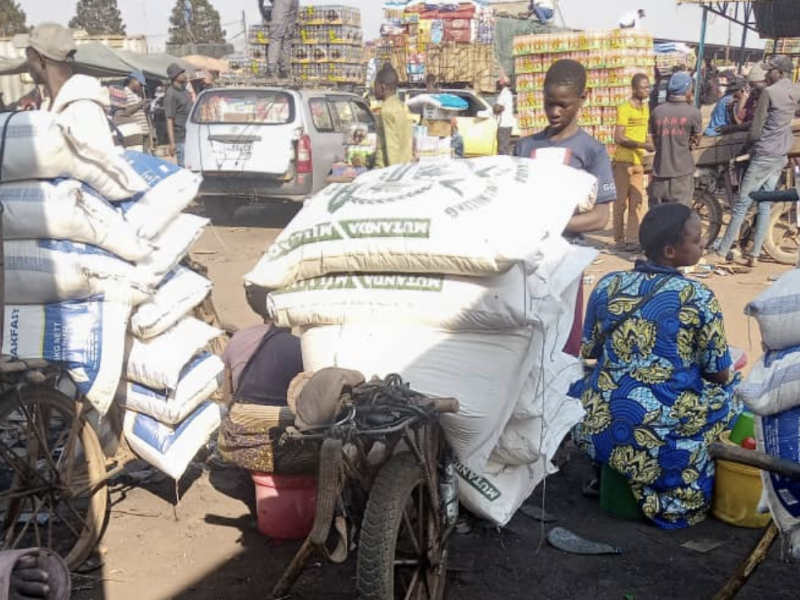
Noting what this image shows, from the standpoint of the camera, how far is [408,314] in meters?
2.94

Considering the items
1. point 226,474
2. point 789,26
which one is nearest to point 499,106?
point 789,26

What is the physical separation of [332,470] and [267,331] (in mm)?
1437

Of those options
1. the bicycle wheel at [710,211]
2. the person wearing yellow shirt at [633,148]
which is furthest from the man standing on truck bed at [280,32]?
the bicycle wheel at [710,211]

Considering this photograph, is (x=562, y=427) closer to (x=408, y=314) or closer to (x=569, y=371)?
(x=569, y=371)

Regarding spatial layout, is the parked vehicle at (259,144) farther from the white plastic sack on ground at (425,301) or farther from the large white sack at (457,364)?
the large white sack at (457,364)

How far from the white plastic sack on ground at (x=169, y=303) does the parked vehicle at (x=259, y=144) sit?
621 centimetres

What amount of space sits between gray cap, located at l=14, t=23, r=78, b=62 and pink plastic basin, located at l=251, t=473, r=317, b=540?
2.19 m

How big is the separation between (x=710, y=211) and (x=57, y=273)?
7169 millimetres

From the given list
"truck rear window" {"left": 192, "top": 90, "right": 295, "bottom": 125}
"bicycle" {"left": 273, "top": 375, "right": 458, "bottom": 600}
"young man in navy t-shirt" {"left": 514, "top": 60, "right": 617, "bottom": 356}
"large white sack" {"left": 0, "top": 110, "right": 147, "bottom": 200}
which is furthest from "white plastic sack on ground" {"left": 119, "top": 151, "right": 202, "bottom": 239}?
"truck rear window" {"left": 192, "top": 90, "right": 295, "bottom": 125}

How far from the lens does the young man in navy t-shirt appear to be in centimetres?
397

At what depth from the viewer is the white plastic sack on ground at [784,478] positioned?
2.39m

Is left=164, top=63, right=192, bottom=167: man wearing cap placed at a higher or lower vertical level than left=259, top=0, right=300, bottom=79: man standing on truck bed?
lower

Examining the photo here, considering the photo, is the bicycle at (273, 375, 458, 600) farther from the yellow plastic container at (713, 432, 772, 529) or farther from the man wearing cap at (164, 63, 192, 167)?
the man wearing cap at (164, 63, 192, 167)

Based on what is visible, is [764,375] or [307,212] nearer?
[764,375]
